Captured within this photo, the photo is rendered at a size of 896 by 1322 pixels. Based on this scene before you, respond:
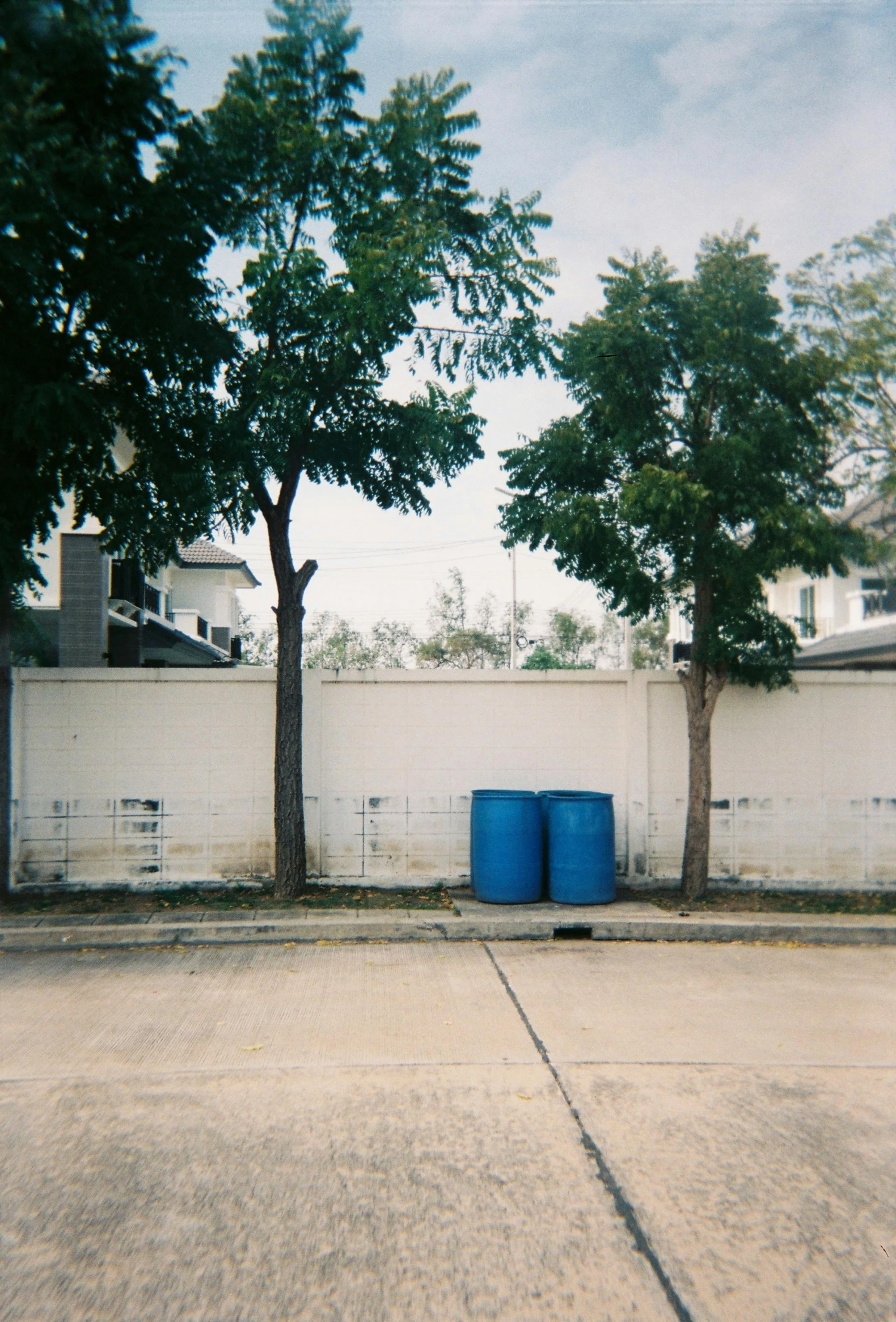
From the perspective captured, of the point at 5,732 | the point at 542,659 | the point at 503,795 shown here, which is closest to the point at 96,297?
the point at 5,732

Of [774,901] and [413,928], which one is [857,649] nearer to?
[774,901]

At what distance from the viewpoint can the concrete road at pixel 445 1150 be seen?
3223 mm

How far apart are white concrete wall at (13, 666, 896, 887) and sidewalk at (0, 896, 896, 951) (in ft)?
4.37

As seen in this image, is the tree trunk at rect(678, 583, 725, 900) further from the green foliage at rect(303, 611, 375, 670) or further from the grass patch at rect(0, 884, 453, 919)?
the green foliage at rect(303, 611, 375, 670)

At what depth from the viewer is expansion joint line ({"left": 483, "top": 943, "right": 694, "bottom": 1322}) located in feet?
10.4

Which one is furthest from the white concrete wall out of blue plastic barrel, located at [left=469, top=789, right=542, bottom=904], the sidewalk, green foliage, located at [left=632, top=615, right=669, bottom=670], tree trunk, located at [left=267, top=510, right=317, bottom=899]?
green foliage, located at [left=632, top=615, right=669, bottom=670]

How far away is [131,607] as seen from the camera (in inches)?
810

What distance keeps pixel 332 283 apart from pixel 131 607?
1292 centimetres

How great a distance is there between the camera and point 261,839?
10320mm

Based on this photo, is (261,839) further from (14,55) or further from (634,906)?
(14,55)

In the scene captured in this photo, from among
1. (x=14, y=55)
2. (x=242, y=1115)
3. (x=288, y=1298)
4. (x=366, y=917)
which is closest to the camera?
(x=288, y=1298)

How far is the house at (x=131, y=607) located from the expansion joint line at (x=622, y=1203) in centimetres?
602

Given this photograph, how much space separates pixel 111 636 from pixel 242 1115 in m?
17.6

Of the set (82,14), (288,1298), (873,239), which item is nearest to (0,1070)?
(288,1298)
